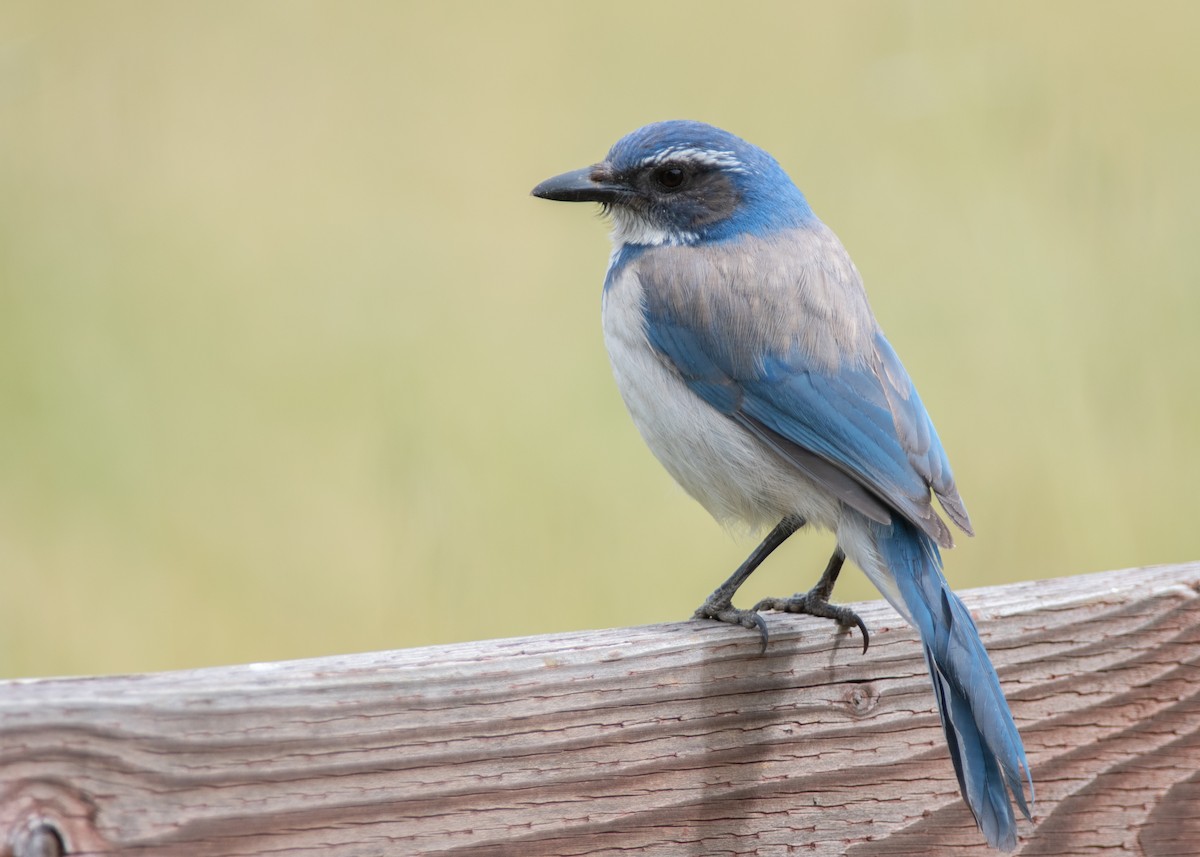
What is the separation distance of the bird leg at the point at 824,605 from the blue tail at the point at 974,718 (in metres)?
0.11

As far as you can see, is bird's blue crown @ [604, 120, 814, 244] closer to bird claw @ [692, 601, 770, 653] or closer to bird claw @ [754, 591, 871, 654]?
bird claw @ [754, 591, 871, 654]

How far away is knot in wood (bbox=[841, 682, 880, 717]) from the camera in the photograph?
2506mm

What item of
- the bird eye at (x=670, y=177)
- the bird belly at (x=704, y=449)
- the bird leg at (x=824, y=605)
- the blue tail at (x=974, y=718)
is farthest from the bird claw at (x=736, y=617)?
the bird eye at (x=670, y=177)

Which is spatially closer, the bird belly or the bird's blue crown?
the bird belly

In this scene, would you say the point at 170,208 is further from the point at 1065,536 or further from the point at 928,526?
the point at 928,526

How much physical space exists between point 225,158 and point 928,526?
13.8 feet

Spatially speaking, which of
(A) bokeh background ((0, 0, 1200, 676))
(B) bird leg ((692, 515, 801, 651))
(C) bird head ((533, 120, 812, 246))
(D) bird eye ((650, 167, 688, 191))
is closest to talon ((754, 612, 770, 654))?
(B) bird leg ((692, 515, 801, 651))

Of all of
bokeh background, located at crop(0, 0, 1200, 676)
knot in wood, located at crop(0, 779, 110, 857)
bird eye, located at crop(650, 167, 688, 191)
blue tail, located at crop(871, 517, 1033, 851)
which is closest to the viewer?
knot in wood, located at crop(0, 779, 110, 857)

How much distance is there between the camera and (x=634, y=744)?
227cm

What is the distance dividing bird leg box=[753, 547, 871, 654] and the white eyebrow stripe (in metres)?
1.05

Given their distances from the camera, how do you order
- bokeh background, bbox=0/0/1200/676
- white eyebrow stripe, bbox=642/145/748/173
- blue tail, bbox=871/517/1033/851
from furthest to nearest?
bokeh background, bbox=0/0/1200/676, white eyebrow stripe, bbox=642/145/748/173, blue tail, bbox=871/517/1033/851

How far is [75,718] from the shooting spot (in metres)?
1.79

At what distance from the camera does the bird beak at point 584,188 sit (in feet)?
12.4

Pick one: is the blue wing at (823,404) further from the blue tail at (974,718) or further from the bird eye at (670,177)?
the blue tail at (974,718)
